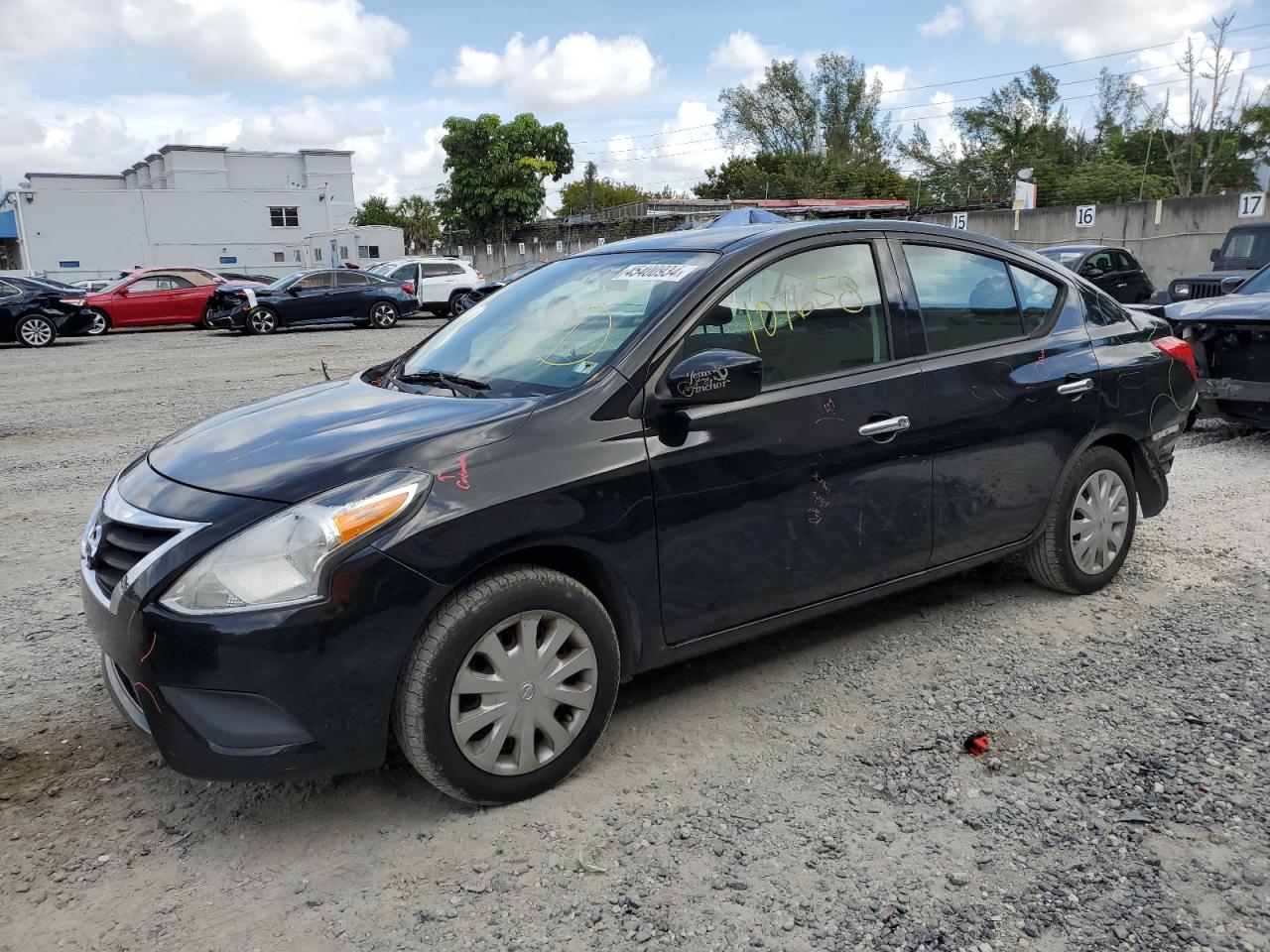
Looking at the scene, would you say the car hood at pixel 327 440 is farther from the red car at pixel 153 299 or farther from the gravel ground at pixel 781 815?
the red car at pixel 153 299

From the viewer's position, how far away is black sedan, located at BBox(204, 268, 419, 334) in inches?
885

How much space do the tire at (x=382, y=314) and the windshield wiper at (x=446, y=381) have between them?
68.7ft

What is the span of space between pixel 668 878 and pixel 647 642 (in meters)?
0.79

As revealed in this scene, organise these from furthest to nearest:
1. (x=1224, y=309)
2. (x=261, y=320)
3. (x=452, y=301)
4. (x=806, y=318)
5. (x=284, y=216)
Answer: (x=284, y=216) < (x=452, y=301) < (x=261, y=320) < (x=1224, y=309) < (x=806, y=318)

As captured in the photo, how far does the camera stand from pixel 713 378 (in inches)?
124

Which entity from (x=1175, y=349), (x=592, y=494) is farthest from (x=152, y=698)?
(x=1175, y=349)

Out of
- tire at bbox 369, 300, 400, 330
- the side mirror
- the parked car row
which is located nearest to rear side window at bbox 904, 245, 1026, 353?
the side mirror

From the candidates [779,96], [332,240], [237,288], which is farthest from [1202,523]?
[779,96]

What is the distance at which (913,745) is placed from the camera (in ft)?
11.0

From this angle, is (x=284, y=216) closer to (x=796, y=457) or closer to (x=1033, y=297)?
(x=1033, y=297)

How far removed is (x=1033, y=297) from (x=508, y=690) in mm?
2947

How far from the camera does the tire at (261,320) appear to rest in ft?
73.3

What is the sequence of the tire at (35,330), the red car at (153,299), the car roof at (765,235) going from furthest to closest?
the red car at (153,299), the tire at (35,330), the car roof at (765,235)

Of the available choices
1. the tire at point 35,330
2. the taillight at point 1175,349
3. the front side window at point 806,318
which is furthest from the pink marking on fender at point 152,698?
the tire at point 35,330
